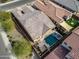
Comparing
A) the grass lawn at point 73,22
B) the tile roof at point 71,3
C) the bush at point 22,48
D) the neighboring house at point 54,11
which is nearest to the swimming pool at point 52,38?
the neighboring house at point 54,11

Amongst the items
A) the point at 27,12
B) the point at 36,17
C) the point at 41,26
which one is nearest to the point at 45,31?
the point at 41,26

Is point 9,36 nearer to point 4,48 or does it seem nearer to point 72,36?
point 4,48

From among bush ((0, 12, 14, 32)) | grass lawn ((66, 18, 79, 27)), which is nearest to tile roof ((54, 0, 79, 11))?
grass lawn ((66, 18, 79, 27))

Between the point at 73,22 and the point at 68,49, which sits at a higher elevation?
the point at 68,49

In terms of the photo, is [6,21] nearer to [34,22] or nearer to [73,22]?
[34,22]

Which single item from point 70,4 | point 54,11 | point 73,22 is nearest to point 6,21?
point 54,11

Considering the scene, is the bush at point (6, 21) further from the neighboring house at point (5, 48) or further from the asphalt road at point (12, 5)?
the asphalt road at point (12, 5)

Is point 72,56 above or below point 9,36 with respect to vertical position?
above
